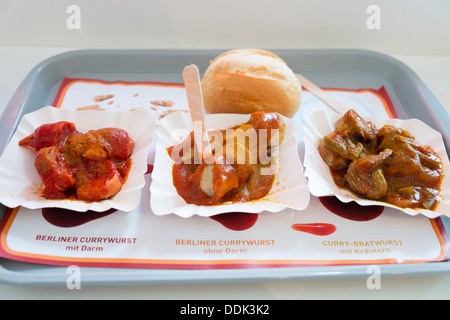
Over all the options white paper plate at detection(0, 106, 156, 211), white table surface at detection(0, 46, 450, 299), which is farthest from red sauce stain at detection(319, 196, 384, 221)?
white paper plate at detection(0, 106, 156, 211)

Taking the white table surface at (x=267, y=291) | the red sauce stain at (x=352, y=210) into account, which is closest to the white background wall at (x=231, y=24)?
the red sauce stain at (x=352, y=210)

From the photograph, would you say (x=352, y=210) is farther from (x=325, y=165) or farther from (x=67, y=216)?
(x=67, y=216)

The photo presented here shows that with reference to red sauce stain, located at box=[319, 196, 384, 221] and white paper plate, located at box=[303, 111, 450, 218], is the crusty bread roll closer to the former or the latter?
white paper plate, located at box=[303, 111, 450, 218]

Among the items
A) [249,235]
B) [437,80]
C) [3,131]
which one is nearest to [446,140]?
[437,80]

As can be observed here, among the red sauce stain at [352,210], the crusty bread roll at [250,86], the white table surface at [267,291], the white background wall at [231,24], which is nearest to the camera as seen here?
the white table surface at [267,291]

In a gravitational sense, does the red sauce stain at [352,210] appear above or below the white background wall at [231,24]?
below

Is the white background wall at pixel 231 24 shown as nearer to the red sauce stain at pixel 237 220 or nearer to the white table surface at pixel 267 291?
the red sauce stain at pixel 237 220
